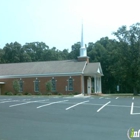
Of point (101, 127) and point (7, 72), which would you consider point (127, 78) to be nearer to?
point (7, 72)

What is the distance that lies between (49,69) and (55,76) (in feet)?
7.06

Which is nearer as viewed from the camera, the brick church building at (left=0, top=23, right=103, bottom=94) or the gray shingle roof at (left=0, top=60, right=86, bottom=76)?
the brick church building at (left=0, top=23, right=103, bottom=94)

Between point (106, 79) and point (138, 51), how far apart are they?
23.3 m

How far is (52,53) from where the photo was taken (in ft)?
279

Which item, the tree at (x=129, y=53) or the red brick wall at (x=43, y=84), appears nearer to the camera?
the red brick wall at (x=43, y=84)

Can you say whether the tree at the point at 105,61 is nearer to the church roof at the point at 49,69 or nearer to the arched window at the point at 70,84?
the church roof at the point at 49,69

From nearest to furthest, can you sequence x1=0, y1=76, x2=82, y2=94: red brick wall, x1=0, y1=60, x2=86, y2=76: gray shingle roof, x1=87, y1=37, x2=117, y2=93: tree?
x1=0, y1=76, x2=82, y2=94: red brick wall < x1=0, y1=60, x2=86, y2=76: gray shingle roof < x1=87, y1=37, x2=117, y2=93: tree

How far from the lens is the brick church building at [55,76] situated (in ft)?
158

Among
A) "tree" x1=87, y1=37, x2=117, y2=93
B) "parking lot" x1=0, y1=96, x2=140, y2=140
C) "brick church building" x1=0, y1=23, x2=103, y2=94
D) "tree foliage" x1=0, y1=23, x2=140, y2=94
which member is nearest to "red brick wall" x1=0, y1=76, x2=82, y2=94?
"brick church building" x1=0, y1=23, x2=103, y2=94

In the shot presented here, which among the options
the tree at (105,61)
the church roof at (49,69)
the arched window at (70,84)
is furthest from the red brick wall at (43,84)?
the tree at (105,61)

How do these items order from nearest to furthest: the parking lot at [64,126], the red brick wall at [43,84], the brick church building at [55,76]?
the parking lot at [64,126], the red brick wall at [43,84], the brick church building at [55,76]

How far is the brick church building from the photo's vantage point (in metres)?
48.0

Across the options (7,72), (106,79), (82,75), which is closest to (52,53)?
(106,79)

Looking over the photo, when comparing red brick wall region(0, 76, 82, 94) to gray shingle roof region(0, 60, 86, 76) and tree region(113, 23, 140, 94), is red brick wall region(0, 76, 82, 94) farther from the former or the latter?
tree region(113, 23, 140, 94)
